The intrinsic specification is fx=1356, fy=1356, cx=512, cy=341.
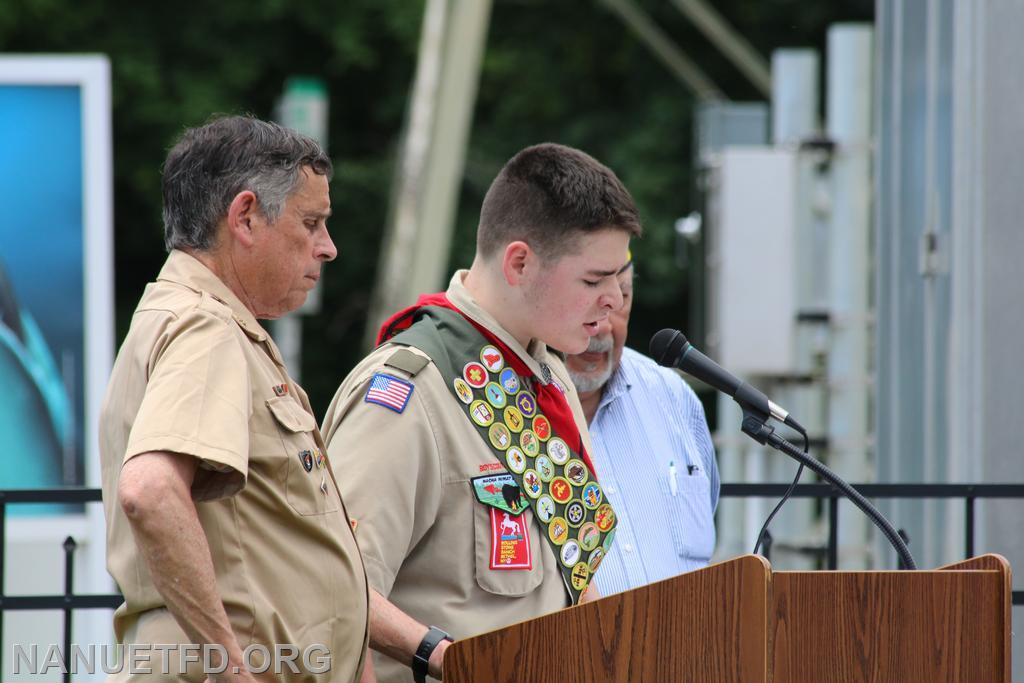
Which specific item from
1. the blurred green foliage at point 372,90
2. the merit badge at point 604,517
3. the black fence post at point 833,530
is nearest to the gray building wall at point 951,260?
the black fence post at point 833,530

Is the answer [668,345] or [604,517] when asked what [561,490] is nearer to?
[604,517]

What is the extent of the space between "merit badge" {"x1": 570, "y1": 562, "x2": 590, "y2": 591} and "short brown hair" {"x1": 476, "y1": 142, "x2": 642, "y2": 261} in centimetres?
56

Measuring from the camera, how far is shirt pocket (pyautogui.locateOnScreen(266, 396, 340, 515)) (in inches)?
80.4

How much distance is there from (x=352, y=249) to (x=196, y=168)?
45.6 ft

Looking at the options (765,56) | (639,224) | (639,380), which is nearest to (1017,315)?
(639,380)

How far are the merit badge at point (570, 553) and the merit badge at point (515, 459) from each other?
16cm

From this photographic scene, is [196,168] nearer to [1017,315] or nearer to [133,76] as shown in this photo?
[1017,315]

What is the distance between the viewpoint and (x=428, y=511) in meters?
2.29

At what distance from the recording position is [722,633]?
77.2 inches

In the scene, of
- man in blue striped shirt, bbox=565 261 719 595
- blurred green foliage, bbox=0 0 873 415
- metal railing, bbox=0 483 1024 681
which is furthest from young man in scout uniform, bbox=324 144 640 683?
blurred green foliage, bbox=0 0 873 415

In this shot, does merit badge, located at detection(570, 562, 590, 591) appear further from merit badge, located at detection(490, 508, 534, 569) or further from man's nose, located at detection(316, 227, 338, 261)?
man's nose, located at detection(316, 227, 338, 261)

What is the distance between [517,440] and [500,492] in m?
0.12

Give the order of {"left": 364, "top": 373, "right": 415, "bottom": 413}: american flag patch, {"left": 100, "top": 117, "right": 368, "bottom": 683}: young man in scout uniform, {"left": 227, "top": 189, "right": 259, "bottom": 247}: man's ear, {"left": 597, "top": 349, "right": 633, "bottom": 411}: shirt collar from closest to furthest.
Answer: {"left": 100, "top": 117, "right": 368, "bottom": 683}: young man in scout uniform < {"left": 227, "top": 189, "right": 259, "bottom": 247}: man's ear < {"left": 364, "top": 373, "right": 415, "bottom": 413}: american flag patch < {"left": 597, "top": 349, "right": 633, "bottom": 411}: shirt collar

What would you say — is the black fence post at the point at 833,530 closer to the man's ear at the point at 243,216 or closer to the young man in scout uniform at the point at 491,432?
the young man in scout uniform at the point at 491,432
